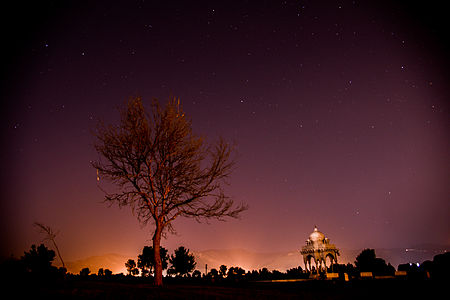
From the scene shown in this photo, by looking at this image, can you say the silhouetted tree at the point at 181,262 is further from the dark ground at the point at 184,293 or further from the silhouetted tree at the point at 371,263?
the dark ground at the point at 184,293

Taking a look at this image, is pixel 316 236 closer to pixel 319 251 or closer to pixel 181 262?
pixel 319 251

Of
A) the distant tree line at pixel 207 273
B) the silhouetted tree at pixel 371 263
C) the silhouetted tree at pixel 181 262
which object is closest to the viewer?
the distant tree line at pixel 207 273

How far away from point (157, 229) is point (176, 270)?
1890 inches

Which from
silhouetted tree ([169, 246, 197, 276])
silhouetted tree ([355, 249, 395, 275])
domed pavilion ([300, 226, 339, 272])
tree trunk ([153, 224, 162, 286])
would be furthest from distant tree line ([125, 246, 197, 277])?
tree trunk ([153, 224, 162, 286])

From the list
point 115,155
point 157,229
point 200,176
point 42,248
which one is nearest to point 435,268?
point 200,176

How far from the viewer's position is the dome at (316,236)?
5321cm

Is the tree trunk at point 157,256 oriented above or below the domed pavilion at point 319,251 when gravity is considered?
above

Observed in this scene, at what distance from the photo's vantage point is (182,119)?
16922mm

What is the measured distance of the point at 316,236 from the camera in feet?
177

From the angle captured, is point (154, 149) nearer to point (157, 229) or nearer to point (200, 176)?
point (200, 176)

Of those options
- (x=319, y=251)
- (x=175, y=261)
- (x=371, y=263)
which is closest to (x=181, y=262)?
(x=175, y=261)

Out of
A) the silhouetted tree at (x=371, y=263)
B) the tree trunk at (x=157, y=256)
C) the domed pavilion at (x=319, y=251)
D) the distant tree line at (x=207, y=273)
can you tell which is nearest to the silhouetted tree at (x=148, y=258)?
the distant tree line at (x=207, y=273)

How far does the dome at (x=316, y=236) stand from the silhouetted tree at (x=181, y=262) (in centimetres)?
2551

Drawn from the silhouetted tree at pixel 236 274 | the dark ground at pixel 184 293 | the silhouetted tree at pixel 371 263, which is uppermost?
the dark ground at pixel 184 293
